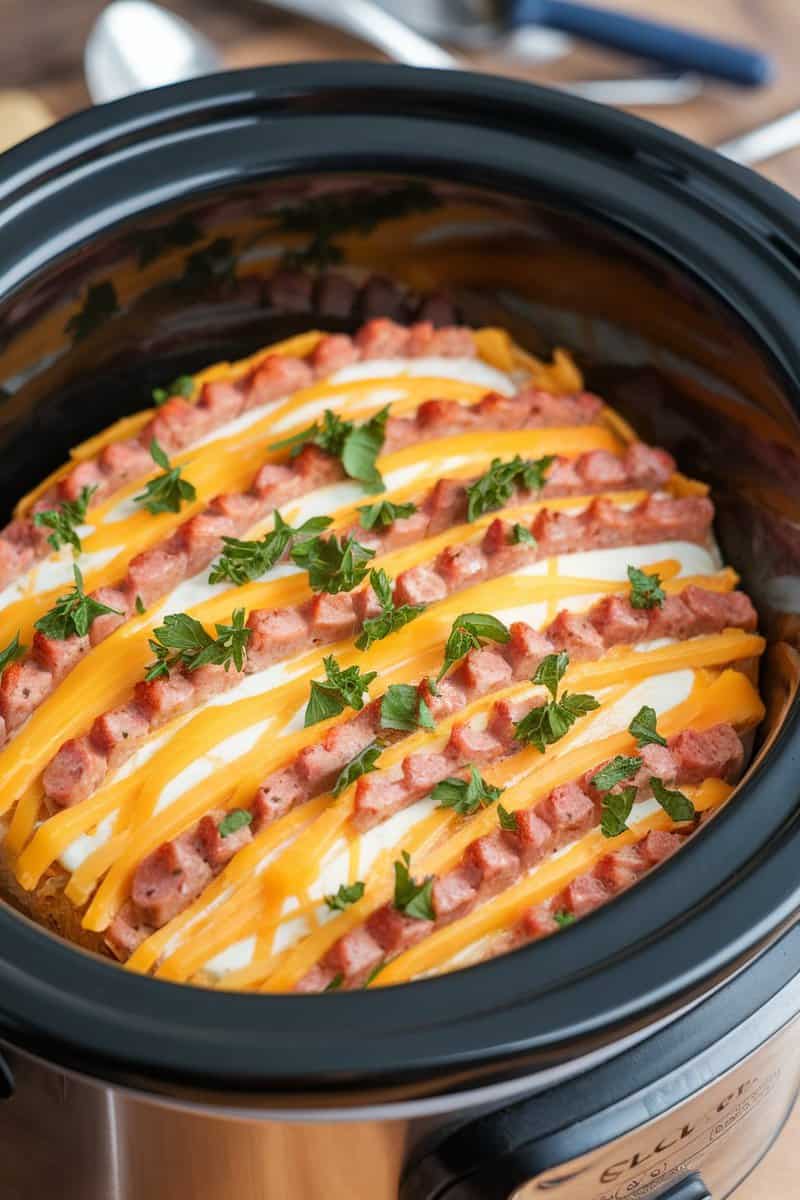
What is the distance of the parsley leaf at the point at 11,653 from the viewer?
1543 millimetres

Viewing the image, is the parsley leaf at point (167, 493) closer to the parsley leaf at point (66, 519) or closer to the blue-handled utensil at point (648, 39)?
the parsley leaf at point (66, 519)

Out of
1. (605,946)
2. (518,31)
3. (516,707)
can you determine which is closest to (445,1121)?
(605,946)

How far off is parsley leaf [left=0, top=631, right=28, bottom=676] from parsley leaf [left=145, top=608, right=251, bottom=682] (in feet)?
0.52

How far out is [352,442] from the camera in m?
1.69

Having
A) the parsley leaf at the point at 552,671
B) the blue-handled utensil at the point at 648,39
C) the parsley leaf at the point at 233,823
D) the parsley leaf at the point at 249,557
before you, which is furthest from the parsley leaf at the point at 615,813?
the blue-handled utensil at the point at 648,39

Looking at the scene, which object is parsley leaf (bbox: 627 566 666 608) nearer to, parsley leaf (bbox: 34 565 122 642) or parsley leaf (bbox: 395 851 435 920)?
parsley leaf (bbox: 395 851 435 920)

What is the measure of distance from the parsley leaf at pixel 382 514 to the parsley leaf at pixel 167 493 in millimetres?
206

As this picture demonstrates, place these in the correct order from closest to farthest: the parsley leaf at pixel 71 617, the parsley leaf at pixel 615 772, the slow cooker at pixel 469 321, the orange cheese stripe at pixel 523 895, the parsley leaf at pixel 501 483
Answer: the slow cooker at pixel 469 321, the orange cheese stripe at pixel 523 895, the parsley leaf at pixel 615 772, the parsley leaf at pixel 71 617, the parsley leaf at pixel 501 483

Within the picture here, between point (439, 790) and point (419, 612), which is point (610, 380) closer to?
point (419, 612)

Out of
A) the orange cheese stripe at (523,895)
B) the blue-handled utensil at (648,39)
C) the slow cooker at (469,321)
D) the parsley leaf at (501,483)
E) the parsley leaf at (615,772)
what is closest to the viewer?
the slow cooker at (469,321)

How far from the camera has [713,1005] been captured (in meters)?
1.28

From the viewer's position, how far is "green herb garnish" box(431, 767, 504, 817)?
1.38 metres

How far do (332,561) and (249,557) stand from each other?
9 cm

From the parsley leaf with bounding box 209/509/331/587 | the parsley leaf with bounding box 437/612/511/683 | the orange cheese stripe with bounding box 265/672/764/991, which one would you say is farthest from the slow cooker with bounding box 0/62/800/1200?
the parsley leaf with bounding box 209/509/331/587
